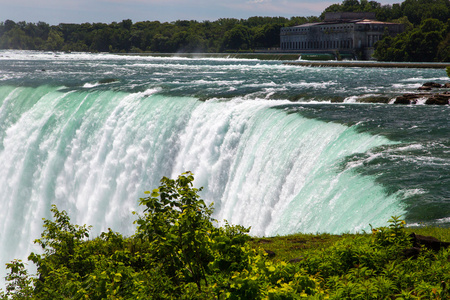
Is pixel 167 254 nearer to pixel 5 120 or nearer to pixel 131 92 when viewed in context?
pixel 131 92

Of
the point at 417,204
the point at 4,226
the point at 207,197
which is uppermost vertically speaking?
the point at 417,204

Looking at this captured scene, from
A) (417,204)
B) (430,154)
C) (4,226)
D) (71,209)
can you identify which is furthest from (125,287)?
(4,226)

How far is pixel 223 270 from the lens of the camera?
6.19 m

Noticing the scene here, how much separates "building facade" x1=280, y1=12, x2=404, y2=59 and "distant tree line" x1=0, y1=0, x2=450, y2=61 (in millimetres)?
5525

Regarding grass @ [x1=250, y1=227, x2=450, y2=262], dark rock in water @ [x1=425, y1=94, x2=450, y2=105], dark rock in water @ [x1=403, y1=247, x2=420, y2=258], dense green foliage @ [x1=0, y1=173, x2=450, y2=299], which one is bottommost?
grass @ [x1=250, y1=227, x2=450, y2=262]

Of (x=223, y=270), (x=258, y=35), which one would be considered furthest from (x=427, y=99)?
(x=258, y=35)

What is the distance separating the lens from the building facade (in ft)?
356

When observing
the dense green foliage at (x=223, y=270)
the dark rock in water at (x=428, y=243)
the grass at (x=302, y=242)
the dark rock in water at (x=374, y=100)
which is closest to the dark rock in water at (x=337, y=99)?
the dark rock in water at (x=374, y=100)

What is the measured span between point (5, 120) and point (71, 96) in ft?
14.3

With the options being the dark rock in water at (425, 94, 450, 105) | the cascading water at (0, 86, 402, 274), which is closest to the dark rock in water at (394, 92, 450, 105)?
the dark rock in water at (425, 94, 450, 105)

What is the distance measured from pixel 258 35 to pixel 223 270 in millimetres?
145405

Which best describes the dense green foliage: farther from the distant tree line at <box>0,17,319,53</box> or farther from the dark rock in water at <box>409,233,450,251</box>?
the distant tree line at <box>0,17,319,53</box>

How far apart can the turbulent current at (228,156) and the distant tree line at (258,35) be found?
55.5m

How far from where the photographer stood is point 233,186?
17469 millimetres
